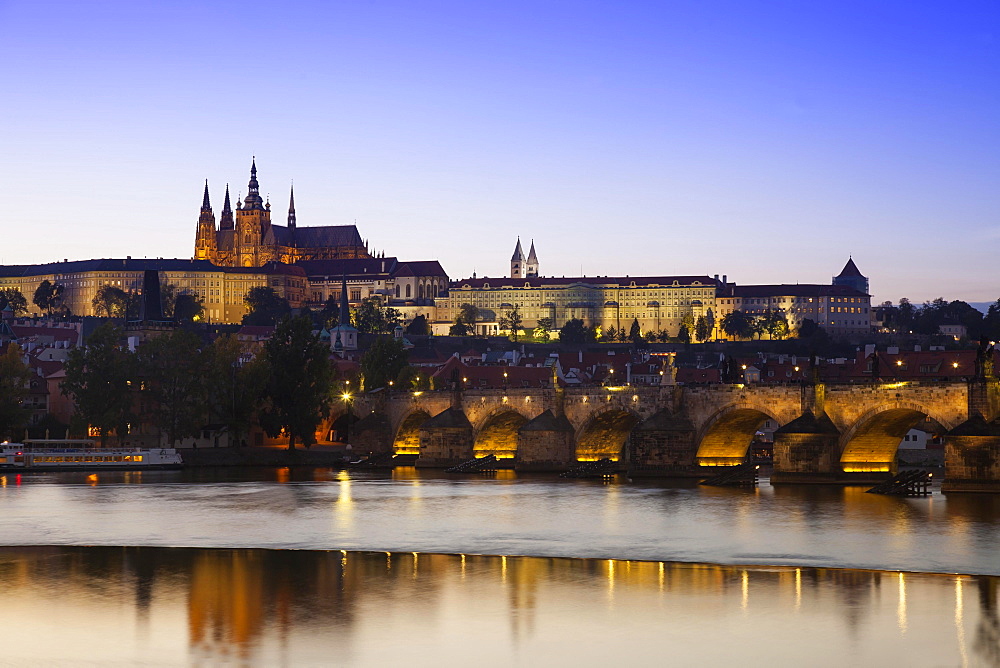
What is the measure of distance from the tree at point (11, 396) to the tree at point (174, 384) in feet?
23.8

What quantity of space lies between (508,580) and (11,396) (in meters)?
59.6

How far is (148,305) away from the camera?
5069 inches

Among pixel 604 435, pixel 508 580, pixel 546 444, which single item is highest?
pixel 604 435

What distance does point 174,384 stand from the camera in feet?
300

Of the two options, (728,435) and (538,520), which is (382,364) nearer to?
(728,435)

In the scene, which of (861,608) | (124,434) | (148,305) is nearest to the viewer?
(861,608)

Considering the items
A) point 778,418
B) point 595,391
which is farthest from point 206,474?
point 778,418

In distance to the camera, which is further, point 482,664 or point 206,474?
point 206,474

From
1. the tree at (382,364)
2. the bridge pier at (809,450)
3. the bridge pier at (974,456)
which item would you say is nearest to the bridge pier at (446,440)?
the tree at (382,364)

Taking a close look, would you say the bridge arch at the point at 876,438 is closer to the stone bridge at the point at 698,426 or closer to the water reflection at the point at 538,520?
the stone bridge at the point at 698,426

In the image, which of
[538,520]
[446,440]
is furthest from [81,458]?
[538,520]

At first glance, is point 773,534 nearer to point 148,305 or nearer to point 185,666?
point 185,666

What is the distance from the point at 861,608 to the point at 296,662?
12899 millimetres

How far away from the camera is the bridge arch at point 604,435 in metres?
76.9
